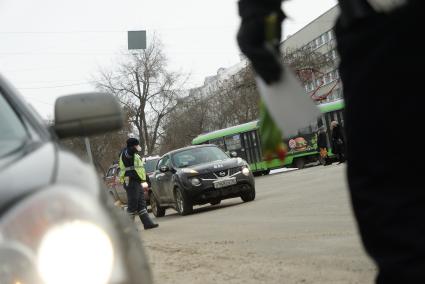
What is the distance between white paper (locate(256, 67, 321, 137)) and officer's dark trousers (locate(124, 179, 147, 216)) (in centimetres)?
1132

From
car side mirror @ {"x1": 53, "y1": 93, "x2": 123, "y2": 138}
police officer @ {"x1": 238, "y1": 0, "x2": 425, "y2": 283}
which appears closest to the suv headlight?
car side mirror @ {"x1": 53, "y1": 93, "x2": 123, "y2": 138}

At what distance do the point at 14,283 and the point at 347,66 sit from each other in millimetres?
1048

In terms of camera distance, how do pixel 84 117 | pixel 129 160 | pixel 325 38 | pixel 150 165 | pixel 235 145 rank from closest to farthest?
pixel 84 117 → pixel 129 160 → pixel 150 165 → pixel 235 145 → pixel 325 38

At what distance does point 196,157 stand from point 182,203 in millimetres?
1365

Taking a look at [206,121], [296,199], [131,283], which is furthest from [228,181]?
[206,121]

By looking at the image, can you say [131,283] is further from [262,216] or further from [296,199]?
[296,199]

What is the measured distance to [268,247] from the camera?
25.5ft

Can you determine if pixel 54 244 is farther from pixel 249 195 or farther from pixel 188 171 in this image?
pixel 249 195

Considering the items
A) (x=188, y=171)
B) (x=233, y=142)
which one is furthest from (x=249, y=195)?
(x=233, y=142)

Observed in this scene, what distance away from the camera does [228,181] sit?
15.5 m

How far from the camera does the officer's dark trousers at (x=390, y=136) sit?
1.81 metres

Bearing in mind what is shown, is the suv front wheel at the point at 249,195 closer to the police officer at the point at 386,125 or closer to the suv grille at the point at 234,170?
the suv grille at the point at 234,170

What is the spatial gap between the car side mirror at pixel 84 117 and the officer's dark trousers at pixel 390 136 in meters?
1.18

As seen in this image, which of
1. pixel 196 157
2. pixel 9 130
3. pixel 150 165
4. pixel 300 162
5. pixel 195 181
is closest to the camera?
pixel 9 130
